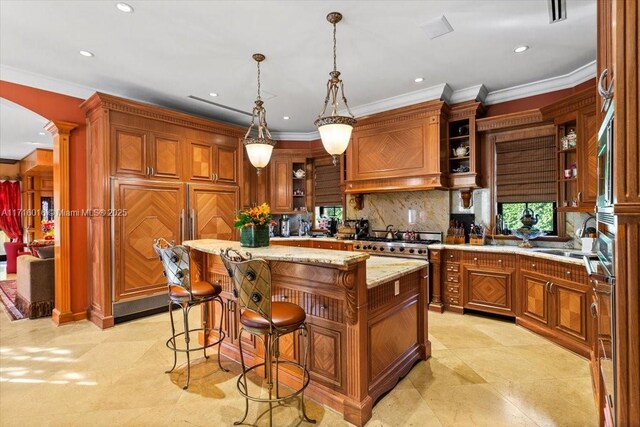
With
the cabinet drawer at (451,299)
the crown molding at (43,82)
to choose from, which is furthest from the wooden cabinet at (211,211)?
the cabinet drawer at (451,299)

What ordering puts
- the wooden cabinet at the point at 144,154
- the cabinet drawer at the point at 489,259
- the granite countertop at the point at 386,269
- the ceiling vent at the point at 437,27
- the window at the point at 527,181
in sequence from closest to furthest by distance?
the granite countertop at the point at 386,269, the ceiling vent at the point at 437,27, the cabinet drawer at the point at 489,259, the wooden cabinet at the point at 144,154, the window at the point at 527,181

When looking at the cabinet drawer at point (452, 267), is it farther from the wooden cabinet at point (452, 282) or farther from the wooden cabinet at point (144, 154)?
the wooden cabinet at point (144, 154)

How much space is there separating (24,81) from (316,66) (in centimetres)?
339

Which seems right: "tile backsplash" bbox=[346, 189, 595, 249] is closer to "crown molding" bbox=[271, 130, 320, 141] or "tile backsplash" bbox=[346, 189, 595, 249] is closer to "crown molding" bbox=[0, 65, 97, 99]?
"crown molding" bbox=[271, 130, 320, 141]

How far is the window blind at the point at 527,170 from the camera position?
4.03 meters

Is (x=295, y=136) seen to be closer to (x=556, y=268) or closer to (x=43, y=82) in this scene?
(x=43, y=82)

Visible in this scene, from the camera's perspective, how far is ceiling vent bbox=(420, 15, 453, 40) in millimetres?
2754

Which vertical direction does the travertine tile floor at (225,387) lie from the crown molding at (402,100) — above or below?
below

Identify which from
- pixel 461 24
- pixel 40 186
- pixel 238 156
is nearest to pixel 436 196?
pixel 461 24

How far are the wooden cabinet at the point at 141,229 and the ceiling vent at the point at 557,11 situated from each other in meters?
4.51

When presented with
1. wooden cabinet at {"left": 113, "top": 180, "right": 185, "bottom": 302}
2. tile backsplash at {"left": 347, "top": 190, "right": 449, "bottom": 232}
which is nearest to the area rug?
wooden cabinet at {"left": 113, "top": 180, "right": 185, "bottom": 302}

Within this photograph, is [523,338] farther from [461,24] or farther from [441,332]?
[461,24]

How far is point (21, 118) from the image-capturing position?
17.6 feet

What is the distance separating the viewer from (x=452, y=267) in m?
4.23
